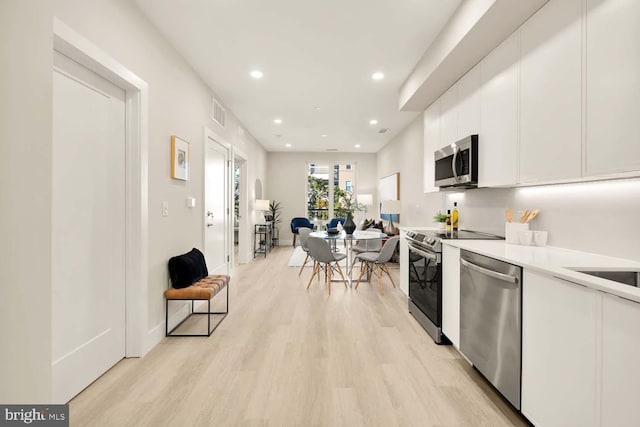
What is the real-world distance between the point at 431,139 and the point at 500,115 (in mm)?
1475

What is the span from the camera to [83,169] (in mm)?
2016

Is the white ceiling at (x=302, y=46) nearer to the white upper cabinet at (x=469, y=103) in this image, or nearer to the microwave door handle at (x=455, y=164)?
the white upper cabinet at (x=469, y=103)

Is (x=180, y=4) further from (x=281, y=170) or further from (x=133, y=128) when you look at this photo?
(x=281, y=170)

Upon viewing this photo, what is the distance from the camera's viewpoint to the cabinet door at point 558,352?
1.24m

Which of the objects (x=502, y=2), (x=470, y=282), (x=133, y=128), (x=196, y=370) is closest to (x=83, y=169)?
(x=133, y=128)

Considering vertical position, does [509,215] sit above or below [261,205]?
below

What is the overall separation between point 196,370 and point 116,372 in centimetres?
57

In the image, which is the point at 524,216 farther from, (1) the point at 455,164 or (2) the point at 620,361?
(2) the point at 620,361

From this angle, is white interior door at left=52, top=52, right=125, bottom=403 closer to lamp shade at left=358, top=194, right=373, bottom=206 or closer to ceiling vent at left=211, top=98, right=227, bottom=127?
ceiling vent at left=211, top=98, right=227, bottom=127

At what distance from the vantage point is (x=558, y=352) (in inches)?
54.5

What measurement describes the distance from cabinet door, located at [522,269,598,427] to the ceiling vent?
3.98 metres

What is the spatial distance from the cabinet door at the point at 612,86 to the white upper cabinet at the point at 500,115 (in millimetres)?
615

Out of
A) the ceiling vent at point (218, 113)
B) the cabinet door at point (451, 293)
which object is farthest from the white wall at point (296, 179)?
the cabinet door at point (451, 293)

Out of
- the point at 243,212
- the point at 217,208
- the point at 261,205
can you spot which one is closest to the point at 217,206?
the point at 217,208
